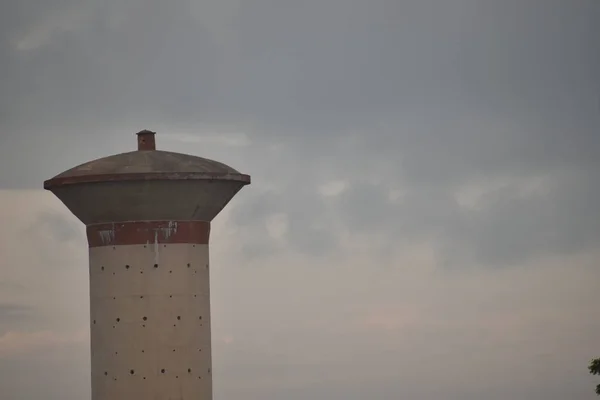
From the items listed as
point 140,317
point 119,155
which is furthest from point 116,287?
point 119,155

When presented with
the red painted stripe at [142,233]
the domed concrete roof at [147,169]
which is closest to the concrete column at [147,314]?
the red painted stripe at [142,233]

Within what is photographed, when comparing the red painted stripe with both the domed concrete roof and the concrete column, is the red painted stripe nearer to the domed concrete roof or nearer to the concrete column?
the concrete column

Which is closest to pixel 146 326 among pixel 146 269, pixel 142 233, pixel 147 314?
pixel 147 314

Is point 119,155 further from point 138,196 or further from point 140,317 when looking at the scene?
point 140,317

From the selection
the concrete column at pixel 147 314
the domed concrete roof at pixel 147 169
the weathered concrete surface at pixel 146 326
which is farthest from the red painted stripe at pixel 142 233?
the domed concrete roof at pixel 147 169

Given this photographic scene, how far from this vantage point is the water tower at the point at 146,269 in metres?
46.0

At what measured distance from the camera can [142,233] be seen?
46438 millimetres

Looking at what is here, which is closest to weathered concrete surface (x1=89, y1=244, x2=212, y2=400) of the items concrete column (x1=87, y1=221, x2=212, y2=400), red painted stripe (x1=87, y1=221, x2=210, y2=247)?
concrete column (x1=87, y1=221, x2=212, y2=400)

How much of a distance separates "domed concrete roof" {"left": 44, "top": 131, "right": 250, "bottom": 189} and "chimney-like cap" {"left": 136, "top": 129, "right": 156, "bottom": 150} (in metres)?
0.31

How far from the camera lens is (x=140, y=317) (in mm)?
46094

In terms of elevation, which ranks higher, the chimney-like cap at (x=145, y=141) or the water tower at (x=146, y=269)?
the chimney-like cap at (x=145, y=141)

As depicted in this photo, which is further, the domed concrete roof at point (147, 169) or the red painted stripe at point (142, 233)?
the red painted stripe at point (142, 233)

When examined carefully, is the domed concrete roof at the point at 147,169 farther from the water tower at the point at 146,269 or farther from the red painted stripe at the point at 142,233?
the red painted stripe at the point at 142,233

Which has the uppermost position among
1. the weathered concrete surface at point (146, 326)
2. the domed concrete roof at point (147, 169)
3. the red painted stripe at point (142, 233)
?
the domed concrete roof at point (147, 169)
